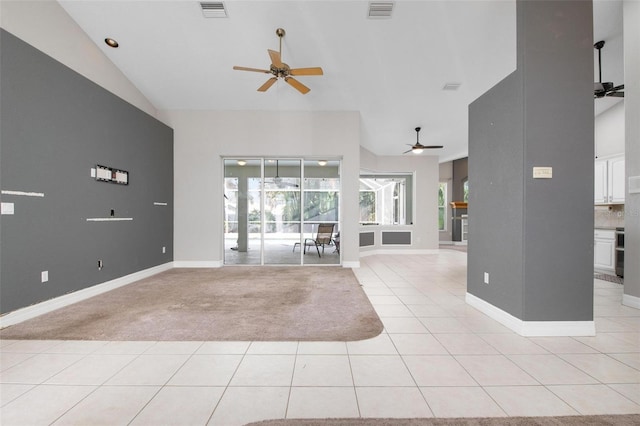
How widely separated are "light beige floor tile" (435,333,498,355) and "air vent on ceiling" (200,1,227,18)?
4857 millimetres

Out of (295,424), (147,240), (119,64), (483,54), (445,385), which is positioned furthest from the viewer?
(147,240)

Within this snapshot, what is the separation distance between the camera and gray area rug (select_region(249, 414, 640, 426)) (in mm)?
1501

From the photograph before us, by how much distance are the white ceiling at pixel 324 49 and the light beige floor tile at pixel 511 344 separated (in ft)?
13.1

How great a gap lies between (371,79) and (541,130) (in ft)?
10.2

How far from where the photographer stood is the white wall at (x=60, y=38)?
10.4ft

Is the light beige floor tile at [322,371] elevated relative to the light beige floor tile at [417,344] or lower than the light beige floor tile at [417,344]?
elevated

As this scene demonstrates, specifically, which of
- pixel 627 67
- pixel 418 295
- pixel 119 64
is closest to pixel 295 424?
pixel 418 295

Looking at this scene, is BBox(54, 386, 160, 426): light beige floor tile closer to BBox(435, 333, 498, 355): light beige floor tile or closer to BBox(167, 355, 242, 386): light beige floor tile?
BBox(167, 355, 242, 386): light beige floor tile

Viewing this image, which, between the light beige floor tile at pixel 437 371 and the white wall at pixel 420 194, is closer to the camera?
the light beige floor tile at pixel 437 371

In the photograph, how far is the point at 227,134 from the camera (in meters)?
6.00

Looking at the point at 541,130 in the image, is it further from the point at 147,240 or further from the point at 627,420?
the point at 147,240

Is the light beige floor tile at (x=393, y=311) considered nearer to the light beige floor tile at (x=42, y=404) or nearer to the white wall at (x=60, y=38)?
the light beige floor tile at (x=42, y=404)

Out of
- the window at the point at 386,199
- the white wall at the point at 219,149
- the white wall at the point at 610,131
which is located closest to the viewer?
the white wall at the point at 610,131

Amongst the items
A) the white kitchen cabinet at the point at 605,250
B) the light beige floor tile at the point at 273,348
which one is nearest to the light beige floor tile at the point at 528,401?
the light beige floor tile at the point at 273,348
